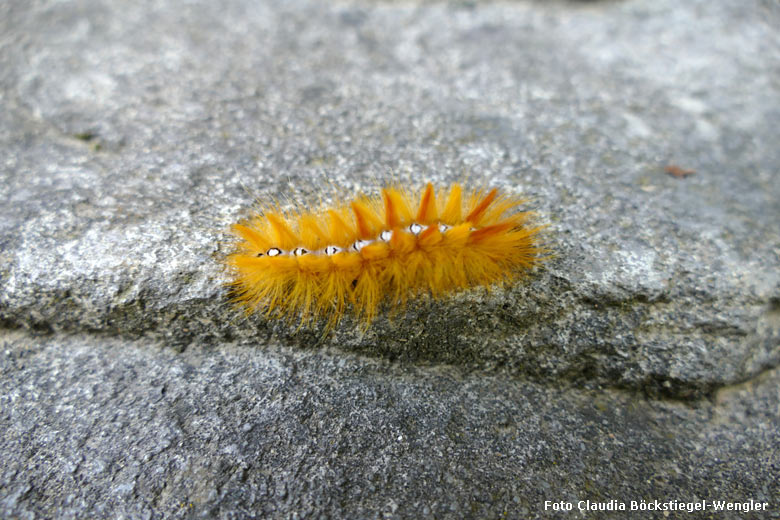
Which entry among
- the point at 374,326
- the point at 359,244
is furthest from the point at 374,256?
the point at 374,326

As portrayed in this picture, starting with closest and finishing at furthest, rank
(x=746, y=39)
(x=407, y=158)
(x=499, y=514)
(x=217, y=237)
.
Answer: (x=499, y=514), (x=217, y=237), (x=407, y=158), (x=746, y=39)

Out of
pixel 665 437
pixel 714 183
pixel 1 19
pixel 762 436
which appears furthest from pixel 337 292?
pixel 1 19

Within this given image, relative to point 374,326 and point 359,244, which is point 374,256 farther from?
point 374,326

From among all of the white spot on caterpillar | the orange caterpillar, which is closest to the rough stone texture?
the orange caterpillar

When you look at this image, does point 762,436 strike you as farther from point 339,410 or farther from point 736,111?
point 736,111

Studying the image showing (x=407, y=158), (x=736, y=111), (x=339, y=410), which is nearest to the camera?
(x=339, y=410)

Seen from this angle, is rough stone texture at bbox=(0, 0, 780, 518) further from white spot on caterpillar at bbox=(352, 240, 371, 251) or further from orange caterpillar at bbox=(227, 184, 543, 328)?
white spot on caterpillar at bbox=(352, 240, 371, 251)

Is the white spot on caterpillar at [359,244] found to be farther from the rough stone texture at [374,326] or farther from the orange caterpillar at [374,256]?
the rough stone texture at [374,326]

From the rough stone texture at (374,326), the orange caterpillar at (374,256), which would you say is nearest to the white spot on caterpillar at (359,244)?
the orange caterpillar at (374,256)
